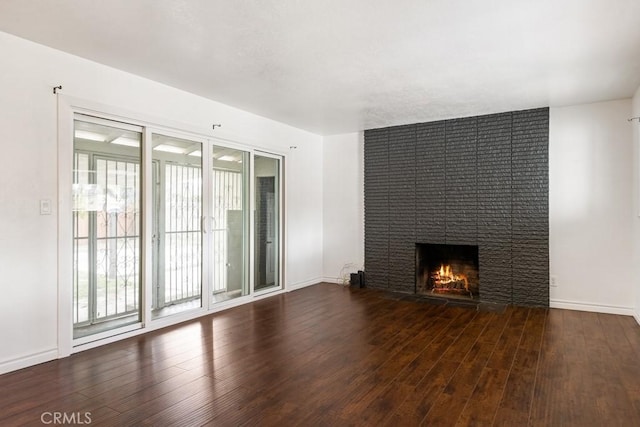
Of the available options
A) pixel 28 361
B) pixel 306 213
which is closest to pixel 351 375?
pixel 28 361

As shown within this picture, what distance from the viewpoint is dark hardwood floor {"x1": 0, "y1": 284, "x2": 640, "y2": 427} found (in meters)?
2.26

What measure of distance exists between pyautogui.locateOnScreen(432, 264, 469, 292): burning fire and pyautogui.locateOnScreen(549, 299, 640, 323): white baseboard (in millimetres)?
1177

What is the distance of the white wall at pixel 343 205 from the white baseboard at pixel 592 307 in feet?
9.10

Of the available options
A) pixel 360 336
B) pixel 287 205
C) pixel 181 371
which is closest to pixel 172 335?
pixel 181 371

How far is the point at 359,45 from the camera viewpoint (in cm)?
305

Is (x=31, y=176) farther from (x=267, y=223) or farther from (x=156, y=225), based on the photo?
(x=267, y=223)

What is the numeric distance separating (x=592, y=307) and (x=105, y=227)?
5.60 metres

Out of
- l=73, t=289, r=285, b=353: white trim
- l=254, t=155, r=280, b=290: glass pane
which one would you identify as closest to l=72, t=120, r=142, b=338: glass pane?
l=73, t=289, r=285, b=353: white trim

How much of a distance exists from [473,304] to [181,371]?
3769mm

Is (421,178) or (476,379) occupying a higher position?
(421,178)

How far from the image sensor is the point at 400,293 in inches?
224

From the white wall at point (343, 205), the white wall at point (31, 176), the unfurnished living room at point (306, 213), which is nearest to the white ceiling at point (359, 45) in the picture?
the unfurnished living room at point (306, 213)

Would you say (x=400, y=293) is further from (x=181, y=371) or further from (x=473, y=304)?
(x=181, y=371)
